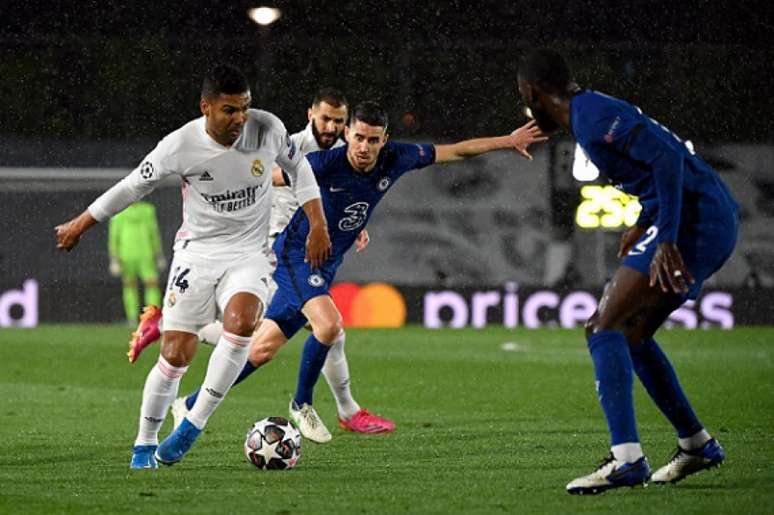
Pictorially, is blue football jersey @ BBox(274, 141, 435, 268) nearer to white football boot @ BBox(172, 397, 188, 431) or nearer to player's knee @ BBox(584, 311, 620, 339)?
white football boot @ BBox(172, 397, 188, 431)

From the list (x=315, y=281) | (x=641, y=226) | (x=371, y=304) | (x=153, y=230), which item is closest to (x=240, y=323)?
(x=315, y=281)

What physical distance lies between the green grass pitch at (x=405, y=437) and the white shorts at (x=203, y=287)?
67cm

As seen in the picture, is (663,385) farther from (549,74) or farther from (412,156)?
(412,156)

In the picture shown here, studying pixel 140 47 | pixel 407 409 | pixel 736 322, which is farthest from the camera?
pixel 140 47

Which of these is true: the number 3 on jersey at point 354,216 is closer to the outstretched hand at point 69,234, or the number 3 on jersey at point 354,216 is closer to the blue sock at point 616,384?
the outstretched hand at point 69,234

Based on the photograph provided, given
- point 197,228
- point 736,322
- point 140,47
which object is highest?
point 140,47

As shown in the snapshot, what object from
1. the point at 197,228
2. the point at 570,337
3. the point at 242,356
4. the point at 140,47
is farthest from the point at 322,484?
the point at 140,47

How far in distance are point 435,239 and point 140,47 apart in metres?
4.86

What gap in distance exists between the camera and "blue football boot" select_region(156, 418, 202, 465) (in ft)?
22.7

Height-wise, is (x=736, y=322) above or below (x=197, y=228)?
below

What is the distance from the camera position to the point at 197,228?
718 cm

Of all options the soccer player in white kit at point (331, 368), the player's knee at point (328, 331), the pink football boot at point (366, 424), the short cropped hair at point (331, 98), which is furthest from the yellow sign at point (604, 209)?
the player's knee at point (328, 331)

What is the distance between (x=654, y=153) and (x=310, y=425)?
126 inches

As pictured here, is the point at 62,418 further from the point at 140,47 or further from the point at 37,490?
the point at 140,47
